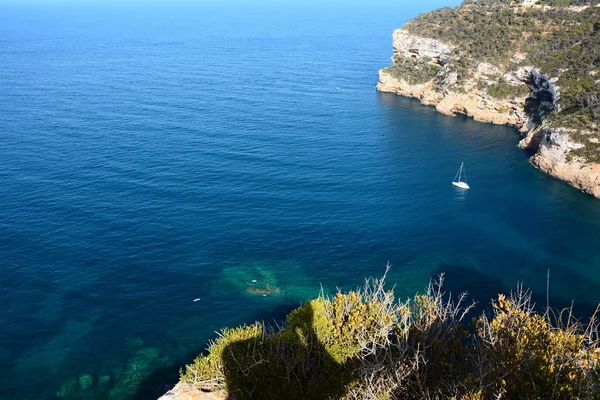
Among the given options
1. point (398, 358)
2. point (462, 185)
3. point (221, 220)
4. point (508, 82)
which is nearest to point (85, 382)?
point (221, 220)

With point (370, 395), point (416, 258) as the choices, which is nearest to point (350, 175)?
point (416, 258)

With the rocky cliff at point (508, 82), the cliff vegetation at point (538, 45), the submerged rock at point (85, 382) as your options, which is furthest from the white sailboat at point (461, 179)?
the submerged rock at point (85, 382)

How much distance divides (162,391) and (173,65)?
14018 cm

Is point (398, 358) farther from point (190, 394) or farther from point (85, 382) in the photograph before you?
point (85, 382)

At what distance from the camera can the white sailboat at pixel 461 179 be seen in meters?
85.2

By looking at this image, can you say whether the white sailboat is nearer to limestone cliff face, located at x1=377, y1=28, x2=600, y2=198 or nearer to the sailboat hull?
the sailboat hull

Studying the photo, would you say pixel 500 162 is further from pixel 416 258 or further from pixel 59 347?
pixel 59 347

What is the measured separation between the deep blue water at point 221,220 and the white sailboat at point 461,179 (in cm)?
134

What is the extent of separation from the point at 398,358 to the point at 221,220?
46.3 m

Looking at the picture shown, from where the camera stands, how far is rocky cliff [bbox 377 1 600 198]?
280 ft

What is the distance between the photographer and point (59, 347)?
166 ft

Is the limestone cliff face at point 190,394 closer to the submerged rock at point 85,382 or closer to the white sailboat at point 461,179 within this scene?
the submerged rock at point 85,382

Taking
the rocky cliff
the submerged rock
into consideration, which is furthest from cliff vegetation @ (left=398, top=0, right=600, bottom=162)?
the submerged rock

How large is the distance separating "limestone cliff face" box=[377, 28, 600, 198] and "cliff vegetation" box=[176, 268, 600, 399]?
61.1 meters
